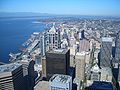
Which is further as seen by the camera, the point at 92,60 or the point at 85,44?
the point at 85,44

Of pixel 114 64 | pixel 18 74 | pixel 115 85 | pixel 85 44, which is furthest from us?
pixel 85 44

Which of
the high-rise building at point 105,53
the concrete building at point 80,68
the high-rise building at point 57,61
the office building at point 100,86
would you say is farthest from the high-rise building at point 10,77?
the high-rise building at point 105,53

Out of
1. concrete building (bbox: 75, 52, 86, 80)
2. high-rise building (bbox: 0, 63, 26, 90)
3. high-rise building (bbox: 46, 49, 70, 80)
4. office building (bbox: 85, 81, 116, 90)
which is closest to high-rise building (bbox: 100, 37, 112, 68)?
concrete building (bbox: 75, 52, 86, 80)

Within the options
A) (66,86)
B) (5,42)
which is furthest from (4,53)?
(66,86)

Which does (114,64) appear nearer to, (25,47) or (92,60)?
(92,60)

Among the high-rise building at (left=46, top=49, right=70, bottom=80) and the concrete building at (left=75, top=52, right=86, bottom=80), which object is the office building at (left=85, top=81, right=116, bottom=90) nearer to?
the concrete building at (left=75, top=52, right=86, bottom=80)

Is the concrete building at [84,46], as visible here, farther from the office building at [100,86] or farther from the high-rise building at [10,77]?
the high-rise building at [10,77]

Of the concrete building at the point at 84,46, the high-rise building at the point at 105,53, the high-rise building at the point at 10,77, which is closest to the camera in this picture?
the high-rise building at the point at 10,77

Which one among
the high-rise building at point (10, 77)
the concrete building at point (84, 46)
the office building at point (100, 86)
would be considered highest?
the high-rise building at point (10, 77)

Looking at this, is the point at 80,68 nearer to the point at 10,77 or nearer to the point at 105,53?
the point at 105,53

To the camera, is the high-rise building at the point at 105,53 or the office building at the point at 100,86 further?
the high-rise building at the point at 105,53

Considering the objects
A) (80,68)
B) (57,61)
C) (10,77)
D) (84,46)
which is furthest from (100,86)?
(84,46)
